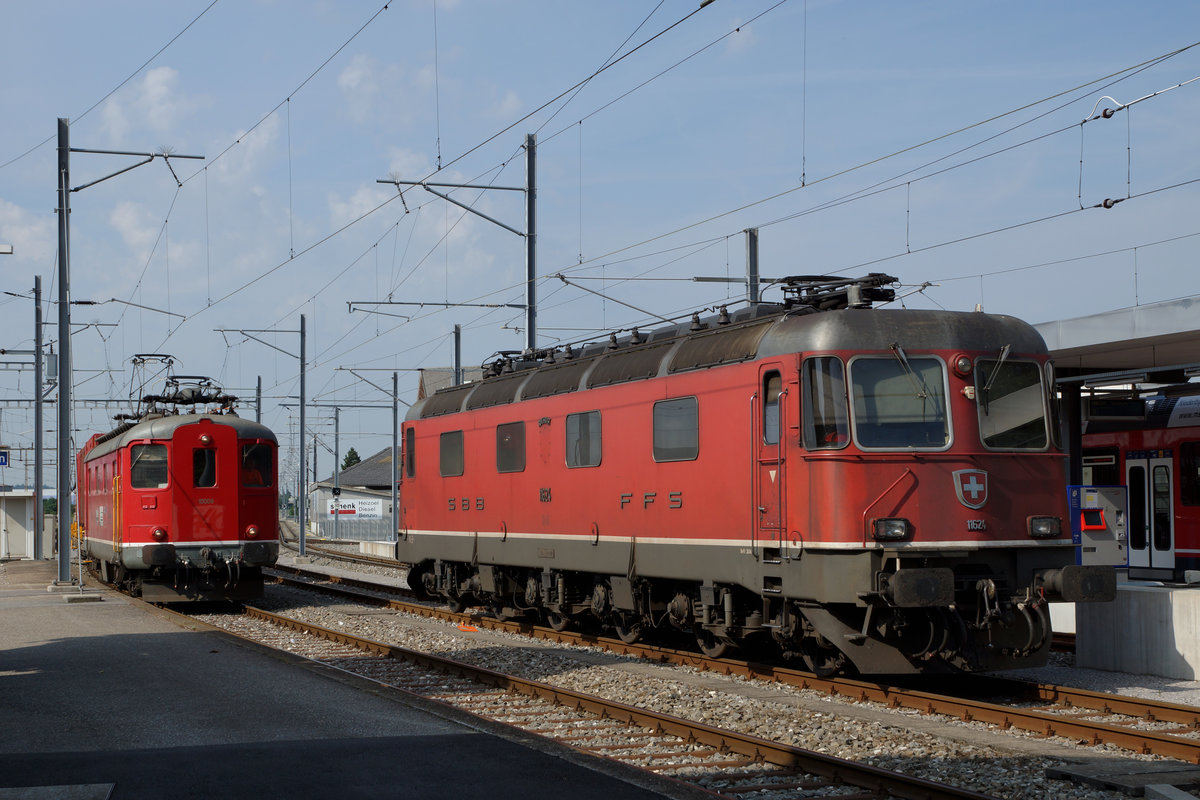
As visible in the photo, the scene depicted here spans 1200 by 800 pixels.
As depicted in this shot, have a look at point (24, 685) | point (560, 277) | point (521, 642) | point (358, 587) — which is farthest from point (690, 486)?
point (358, 587)

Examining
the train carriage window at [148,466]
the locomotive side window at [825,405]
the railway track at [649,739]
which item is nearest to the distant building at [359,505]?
the train carriage window at [148,466]

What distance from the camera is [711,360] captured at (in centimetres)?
1398

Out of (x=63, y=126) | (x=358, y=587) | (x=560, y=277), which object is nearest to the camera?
(x=560, y=277)

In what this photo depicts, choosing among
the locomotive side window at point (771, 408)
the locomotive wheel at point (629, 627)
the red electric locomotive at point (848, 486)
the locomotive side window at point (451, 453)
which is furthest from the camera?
the locomotive side window at point (451, 453)

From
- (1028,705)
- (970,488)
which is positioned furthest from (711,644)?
(970,488)

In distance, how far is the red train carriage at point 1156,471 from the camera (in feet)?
74.0

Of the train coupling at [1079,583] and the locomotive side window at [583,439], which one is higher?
the locomotive side window at [583,439]

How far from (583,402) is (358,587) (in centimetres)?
1324

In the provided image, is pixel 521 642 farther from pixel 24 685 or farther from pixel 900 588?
pixel 900 588

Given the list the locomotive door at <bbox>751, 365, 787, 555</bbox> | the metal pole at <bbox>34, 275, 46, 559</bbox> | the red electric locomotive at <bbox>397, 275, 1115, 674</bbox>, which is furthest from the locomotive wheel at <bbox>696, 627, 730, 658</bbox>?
the metal pole at <bbox>34, 275, 46, 559</bbox>

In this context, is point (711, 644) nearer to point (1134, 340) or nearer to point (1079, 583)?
point (1079, 583)

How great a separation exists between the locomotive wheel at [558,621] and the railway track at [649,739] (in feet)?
10.5

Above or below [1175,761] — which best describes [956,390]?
above

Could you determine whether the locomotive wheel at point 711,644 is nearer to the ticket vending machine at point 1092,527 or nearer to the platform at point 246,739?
the platform at point 246,739
